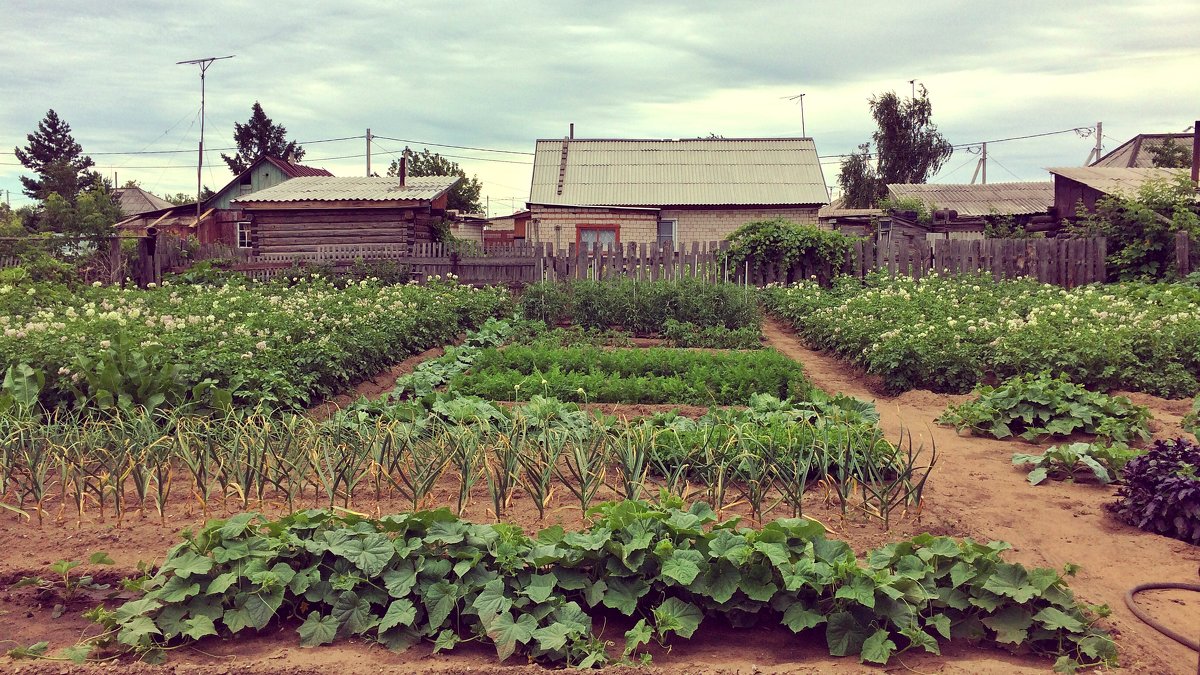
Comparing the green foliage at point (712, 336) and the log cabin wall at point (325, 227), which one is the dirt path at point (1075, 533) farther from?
the log cabin wall at point (325, 227)

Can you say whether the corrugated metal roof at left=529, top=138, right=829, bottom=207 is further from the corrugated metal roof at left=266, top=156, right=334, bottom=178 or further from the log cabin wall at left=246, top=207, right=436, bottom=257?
the corrugated metal roof at left=266, top=156, right=334, bottom=178

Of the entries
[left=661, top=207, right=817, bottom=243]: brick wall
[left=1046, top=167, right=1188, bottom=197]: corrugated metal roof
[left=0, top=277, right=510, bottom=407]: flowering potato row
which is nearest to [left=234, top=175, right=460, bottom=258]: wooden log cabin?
[left=661, top=207, right=817, bottom=243]: brick wall

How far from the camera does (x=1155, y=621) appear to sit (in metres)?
3.48

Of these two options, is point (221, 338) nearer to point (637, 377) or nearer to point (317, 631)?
point (637, 377)

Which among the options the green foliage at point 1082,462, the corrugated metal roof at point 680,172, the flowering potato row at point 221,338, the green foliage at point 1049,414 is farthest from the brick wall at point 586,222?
the green foliage at point 1082,462

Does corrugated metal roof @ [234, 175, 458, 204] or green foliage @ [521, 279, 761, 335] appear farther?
corrugated metal roof @ [234, 175, 458, 204]

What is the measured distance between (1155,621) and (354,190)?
23.2 meters

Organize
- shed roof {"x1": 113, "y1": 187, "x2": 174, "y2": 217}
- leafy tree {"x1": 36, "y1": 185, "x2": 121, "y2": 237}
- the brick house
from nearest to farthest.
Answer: the brick house < leafy tree {"x1": 36, "y1": 185, "x2": 121, "y2": 237} < shed roof {"x1": 113, "y1": 187, "x2": 174, "y2": 217}

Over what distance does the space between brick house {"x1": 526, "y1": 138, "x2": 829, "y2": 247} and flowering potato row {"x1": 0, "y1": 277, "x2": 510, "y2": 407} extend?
45.2 feet

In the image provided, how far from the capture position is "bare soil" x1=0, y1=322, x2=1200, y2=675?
3.18 meters

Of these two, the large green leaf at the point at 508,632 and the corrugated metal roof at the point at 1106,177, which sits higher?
the corrugated metal roof at the point at 1106,177

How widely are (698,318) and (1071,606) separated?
10.1 metres

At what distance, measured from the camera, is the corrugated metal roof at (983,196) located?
28.3 m

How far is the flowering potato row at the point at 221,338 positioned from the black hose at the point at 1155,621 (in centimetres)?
558
